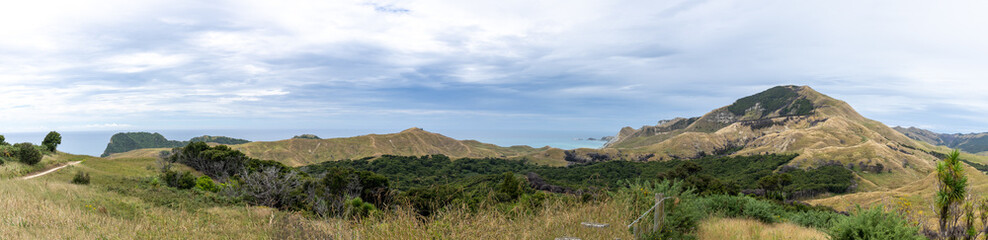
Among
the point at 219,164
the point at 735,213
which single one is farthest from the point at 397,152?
the point at 735,213

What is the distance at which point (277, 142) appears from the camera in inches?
4552

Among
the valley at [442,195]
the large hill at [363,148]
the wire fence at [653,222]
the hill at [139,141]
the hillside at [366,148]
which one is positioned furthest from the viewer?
the hill at [139,141]

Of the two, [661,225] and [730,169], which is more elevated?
[661,225]

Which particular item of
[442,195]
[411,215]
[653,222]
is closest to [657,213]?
[653,222]

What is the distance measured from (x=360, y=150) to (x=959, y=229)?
132313 millimetres

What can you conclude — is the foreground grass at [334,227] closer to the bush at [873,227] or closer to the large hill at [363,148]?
the bush at [873,227]

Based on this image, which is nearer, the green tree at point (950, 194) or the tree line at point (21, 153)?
the green tree at point (950, 194)

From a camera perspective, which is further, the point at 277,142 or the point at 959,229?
the point at 277,142

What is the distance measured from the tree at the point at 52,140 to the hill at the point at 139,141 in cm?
13887

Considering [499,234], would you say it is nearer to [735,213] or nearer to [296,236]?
[296,236]

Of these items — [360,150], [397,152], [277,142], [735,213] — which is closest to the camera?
[735,213]

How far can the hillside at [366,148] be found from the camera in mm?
109312

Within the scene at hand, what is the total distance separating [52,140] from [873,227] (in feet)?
157

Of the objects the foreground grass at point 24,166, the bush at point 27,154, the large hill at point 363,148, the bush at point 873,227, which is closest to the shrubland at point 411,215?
the bush at point 873,227
